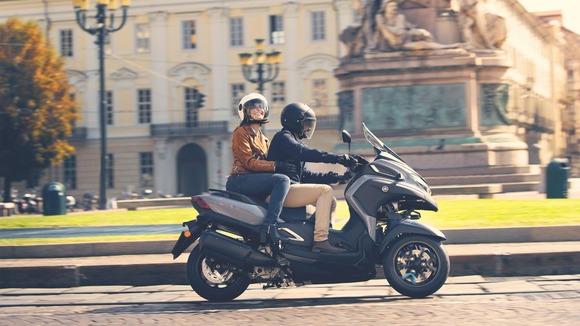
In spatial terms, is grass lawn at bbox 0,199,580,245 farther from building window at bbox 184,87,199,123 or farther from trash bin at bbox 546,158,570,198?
building window at bbox 184,87,199,123

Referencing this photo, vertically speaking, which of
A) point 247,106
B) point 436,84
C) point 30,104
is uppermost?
point 30,104

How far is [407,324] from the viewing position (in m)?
7.48

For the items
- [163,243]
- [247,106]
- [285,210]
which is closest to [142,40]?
[163,243]

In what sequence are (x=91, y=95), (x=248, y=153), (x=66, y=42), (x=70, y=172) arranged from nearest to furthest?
(x=248, y=153) → (x=91, y=95) → (x=66, y=42) → (x=70, y=172)

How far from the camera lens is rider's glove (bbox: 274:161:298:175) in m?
9.40

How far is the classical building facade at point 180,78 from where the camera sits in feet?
198

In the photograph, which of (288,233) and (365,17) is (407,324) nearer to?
(288,233)

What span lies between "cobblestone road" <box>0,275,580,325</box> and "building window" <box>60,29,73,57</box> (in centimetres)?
5349

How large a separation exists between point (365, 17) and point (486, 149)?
13.3 feet

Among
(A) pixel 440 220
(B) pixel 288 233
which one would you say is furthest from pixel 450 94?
(B) pixel 288 233

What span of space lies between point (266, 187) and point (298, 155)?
1.25 feet

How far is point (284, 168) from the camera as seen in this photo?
945cm

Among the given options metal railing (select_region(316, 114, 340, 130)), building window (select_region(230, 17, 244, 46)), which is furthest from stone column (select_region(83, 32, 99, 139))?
metal railing (select_region(316, 114, 340, 130))

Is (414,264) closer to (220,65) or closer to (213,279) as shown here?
(213,279)
